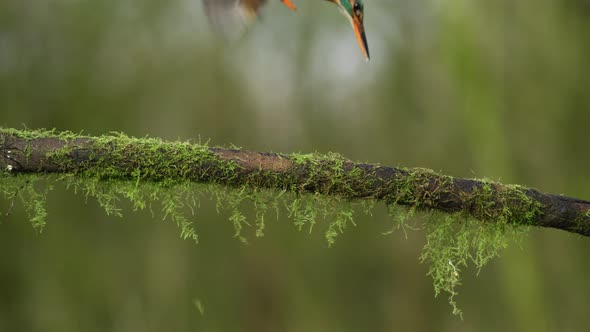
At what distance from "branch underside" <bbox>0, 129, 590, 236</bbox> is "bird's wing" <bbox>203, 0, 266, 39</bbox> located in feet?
3.47

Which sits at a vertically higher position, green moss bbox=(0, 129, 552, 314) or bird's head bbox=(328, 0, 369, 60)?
bird's head bbox=(328, 0, 369, 60)

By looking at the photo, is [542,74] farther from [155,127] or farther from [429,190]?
[429,190]

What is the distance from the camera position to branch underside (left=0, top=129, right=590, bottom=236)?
1844mm

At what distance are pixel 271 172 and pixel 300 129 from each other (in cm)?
383

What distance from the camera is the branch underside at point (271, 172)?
184 cm

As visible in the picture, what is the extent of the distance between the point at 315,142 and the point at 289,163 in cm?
388

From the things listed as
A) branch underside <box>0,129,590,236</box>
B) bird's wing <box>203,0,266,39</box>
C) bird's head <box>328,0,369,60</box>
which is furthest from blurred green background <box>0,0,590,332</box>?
branch underside <box>0,129,590,236</box>

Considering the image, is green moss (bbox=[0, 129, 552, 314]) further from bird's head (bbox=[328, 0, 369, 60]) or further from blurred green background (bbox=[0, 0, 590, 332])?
blurred green background (bbox=[0, 0, 590, 332])

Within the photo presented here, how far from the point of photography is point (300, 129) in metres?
5.73

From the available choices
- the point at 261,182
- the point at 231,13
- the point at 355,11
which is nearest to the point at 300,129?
the point at 355,11

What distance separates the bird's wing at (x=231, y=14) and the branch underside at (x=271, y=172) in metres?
1.06

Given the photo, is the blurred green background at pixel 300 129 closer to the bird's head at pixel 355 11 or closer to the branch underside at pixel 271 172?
the bird's head at pixel 355 11

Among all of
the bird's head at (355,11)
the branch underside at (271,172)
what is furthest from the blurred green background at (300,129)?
the branch underside at (271,172)

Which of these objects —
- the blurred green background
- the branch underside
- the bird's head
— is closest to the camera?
the branch underside
